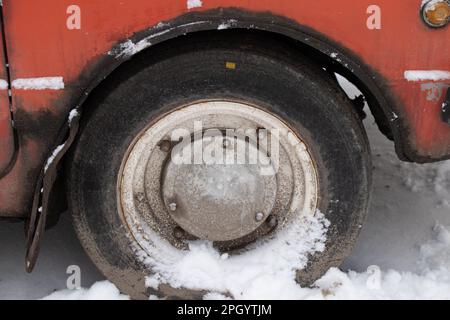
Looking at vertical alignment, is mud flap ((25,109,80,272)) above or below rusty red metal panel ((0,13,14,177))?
below

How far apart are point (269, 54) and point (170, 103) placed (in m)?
0.38

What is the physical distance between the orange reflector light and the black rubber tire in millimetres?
389

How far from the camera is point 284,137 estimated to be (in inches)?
86.8

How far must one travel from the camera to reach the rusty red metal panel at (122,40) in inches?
77.5

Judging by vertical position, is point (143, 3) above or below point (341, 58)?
above

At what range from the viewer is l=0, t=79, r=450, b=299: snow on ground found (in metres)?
2.37

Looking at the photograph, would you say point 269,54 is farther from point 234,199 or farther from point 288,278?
point 288,278

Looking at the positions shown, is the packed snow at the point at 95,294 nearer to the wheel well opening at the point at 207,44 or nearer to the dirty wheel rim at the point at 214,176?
the dirty wheel rim at the point at 214,176

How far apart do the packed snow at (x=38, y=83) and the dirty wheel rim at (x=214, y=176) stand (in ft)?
1.10

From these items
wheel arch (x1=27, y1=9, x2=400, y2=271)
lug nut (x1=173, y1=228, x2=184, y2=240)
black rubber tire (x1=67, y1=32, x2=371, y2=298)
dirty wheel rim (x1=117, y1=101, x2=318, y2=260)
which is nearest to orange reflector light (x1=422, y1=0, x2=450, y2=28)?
wheel arch (x1=27, y1=9, x2=400, y2=271)

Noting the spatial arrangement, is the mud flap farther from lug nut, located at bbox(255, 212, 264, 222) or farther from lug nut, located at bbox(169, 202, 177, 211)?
lug nut, located at bbox(255, 212, 264, 222)
